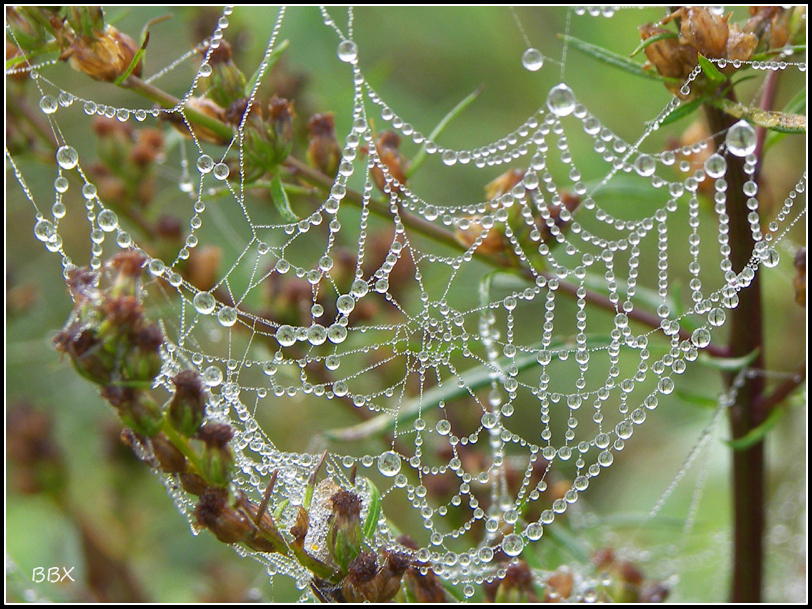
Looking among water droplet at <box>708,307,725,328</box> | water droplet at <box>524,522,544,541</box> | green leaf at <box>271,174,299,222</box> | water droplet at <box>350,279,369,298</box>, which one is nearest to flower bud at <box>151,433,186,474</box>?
green leaf at <box>271,174,299,222</box>

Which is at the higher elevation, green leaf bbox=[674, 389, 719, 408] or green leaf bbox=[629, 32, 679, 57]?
green leaf bbox=[629, 32, 679, 57]

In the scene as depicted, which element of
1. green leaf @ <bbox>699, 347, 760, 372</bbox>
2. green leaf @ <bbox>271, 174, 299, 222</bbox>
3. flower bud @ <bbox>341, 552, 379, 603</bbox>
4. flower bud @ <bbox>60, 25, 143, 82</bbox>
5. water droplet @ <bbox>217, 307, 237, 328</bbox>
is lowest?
flower bud @ <bbox>341, 552, 379, 603</bbox>

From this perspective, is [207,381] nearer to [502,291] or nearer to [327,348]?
[327,348]

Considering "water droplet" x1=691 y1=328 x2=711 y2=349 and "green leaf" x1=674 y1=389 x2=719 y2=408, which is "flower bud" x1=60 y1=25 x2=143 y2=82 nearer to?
"water droplet" x1=691 y1=328 x2=711 y2=349

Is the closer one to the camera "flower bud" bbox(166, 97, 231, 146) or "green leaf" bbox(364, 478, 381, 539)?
"green leaf" bbox(364, 478, 381, 539)

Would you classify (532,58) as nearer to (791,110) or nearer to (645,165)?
(645,165)

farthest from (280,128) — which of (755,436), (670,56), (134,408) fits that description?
(755,436)
